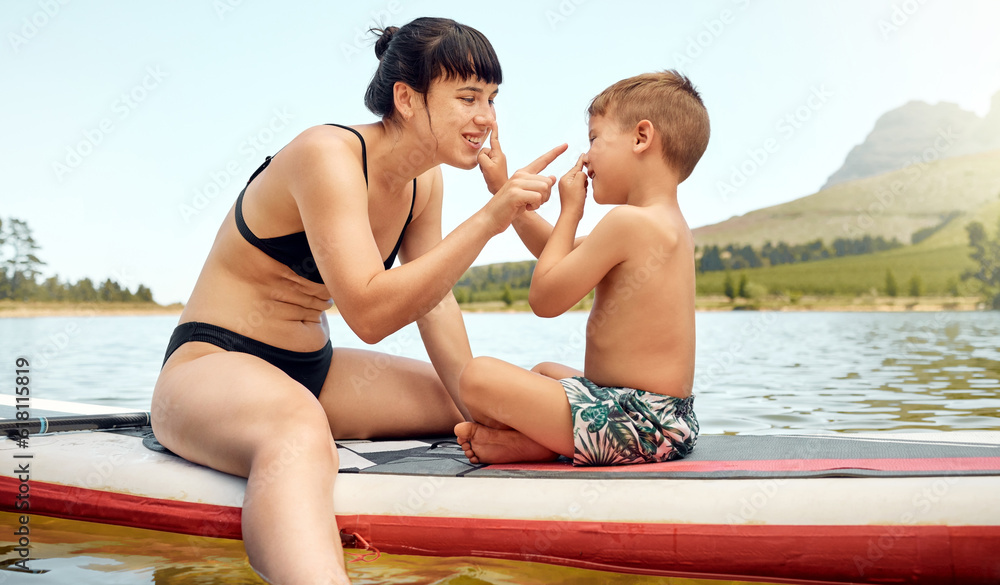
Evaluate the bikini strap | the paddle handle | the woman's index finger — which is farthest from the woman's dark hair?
the paddle handle

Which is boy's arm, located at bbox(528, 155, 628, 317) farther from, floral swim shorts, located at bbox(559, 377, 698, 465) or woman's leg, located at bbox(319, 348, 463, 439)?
woman's leg, located at bbox(319, 348, 463, 439)

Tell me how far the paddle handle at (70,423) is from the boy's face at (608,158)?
2035 mm

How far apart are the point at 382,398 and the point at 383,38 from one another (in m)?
1.26

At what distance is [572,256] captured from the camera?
79.5 inches

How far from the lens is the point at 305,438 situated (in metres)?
1.80

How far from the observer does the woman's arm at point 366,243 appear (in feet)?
6.15

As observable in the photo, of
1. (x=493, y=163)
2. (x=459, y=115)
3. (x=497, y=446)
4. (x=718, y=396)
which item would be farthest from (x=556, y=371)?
(x=718, y=396)

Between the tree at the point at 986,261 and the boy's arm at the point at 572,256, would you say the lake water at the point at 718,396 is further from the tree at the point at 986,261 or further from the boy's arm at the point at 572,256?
the tree at the point at 986,261

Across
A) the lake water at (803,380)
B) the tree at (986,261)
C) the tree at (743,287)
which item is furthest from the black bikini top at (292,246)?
the tree at (743,287)

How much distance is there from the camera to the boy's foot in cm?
208

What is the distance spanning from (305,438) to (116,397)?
5341 millimetres

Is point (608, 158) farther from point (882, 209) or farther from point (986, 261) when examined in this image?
point (882, 209)

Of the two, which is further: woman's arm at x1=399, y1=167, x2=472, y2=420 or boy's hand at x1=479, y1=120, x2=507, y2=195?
woman's arm at x1=399, y1=167, x2=472, y2=420

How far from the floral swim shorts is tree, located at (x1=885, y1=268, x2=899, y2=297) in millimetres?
49789
